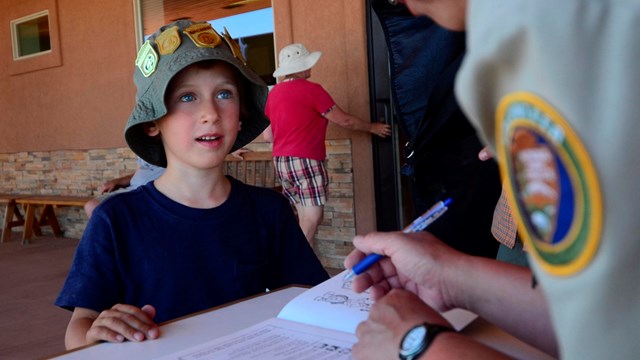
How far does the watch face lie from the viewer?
0.76m

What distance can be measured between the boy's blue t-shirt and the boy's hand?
28 centimetres

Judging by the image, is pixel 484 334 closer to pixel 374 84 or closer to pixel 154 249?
pixel 154 249

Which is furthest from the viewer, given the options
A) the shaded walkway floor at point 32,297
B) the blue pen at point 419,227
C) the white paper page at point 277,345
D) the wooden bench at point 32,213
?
the wooden bench at point 32,213

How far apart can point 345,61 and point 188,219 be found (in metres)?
4.08

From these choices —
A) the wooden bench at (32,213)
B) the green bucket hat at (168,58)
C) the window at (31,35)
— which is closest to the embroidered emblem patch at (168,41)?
the green bucket hat at (168,58)

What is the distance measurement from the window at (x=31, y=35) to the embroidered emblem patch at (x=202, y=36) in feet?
25.2

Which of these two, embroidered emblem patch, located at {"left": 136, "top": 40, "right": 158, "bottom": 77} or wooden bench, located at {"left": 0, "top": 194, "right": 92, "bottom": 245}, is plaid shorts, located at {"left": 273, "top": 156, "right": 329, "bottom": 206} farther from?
wooden bench, located at {"left": 0, "top": 194, "right": 92, "bottom": 245}

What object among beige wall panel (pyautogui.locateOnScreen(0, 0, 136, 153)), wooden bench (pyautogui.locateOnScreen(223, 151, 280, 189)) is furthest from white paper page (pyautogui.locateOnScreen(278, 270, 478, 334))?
beige wall panel (pyautogui.locateOnScreen(0, 0, 136, 153))

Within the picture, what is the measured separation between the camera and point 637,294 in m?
0.43

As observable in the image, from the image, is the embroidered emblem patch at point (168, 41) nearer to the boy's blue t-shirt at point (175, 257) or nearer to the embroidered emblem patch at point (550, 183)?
the boy's blue t-shirt at point (175, 257)

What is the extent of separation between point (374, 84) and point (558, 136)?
5.14m

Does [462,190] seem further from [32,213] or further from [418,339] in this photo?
[32,213]

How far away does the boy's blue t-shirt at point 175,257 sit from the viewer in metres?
1.62

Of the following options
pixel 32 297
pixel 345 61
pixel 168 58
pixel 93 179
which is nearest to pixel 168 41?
pixel 168 58
